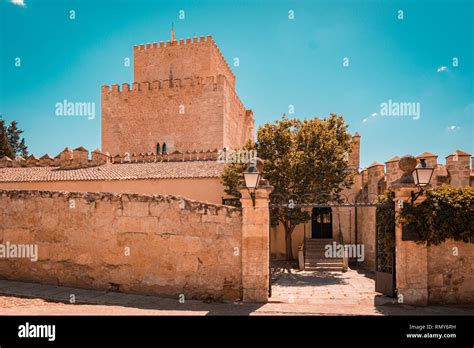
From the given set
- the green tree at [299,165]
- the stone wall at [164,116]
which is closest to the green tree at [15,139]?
the stone wall at [164,116]

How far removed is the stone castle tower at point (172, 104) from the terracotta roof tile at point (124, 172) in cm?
750

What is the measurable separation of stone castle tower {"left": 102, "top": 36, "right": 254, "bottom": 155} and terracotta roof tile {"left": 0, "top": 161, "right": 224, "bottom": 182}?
295 inches

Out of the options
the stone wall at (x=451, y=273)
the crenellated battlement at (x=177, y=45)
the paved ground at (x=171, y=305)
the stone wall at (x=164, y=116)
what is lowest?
the paved ground at (x=171, y=305)

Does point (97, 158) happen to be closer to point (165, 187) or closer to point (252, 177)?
point (165, 187)

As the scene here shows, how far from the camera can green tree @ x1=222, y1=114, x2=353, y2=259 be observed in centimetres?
1448

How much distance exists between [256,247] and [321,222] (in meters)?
11.5

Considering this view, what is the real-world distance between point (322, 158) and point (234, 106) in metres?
17.1

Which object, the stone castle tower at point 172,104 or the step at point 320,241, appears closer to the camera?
the step at point 320,241

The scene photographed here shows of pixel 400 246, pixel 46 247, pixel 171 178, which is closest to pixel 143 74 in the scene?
pixel 171 178

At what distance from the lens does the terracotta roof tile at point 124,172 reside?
17656 millimetres

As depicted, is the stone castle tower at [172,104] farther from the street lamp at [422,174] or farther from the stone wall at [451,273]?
the stone wall at [451,273]

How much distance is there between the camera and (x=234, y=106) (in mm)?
30672

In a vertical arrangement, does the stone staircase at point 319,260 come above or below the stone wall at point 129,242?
below
